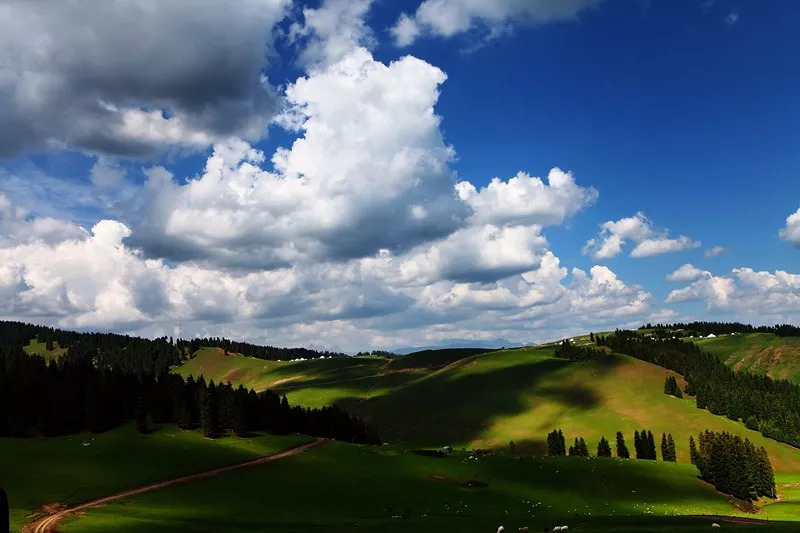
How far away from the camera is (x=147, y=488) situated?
8644 centimetres

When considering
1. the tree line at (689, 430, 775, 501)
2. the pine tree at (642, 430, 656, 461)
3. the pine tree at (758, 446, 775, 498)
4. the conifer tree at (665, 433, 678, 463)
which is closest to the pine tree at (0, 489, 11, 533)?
the tree line at (689, 430, 775, 501)

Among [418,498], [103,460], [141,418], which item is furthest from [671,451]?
[103,460]

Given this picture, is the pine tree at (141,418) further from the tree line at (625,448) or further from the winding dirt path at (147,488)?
the tree line at (625,448)

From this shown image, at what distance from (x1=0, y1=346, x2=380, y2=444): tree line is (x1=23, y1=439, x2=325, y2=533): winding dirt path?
17098 millimetres

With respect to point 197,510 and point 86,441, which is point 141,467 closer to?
point 86,441

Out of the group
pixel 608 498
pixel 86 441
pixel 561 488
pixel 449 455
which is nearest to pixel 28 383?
pixel 86 441

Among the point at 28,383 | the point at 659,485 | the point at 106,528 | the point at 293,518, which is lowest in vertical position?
the point at 659,485

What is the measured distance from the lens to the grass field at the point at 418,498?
192 feet

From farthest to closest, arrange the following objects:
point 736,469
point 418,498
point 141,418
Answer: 1. point 141,418
2. point 736,469
3. point 418,498

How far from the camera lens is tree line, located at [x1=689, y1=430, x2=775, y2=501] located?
350 ft

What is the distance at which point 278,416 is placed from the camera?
14388 cm

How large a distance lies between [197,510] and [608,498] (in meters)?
69.7

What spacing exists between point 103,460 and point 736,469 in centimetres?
12459

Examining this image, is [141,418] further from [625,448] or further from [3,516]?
[625,448]
